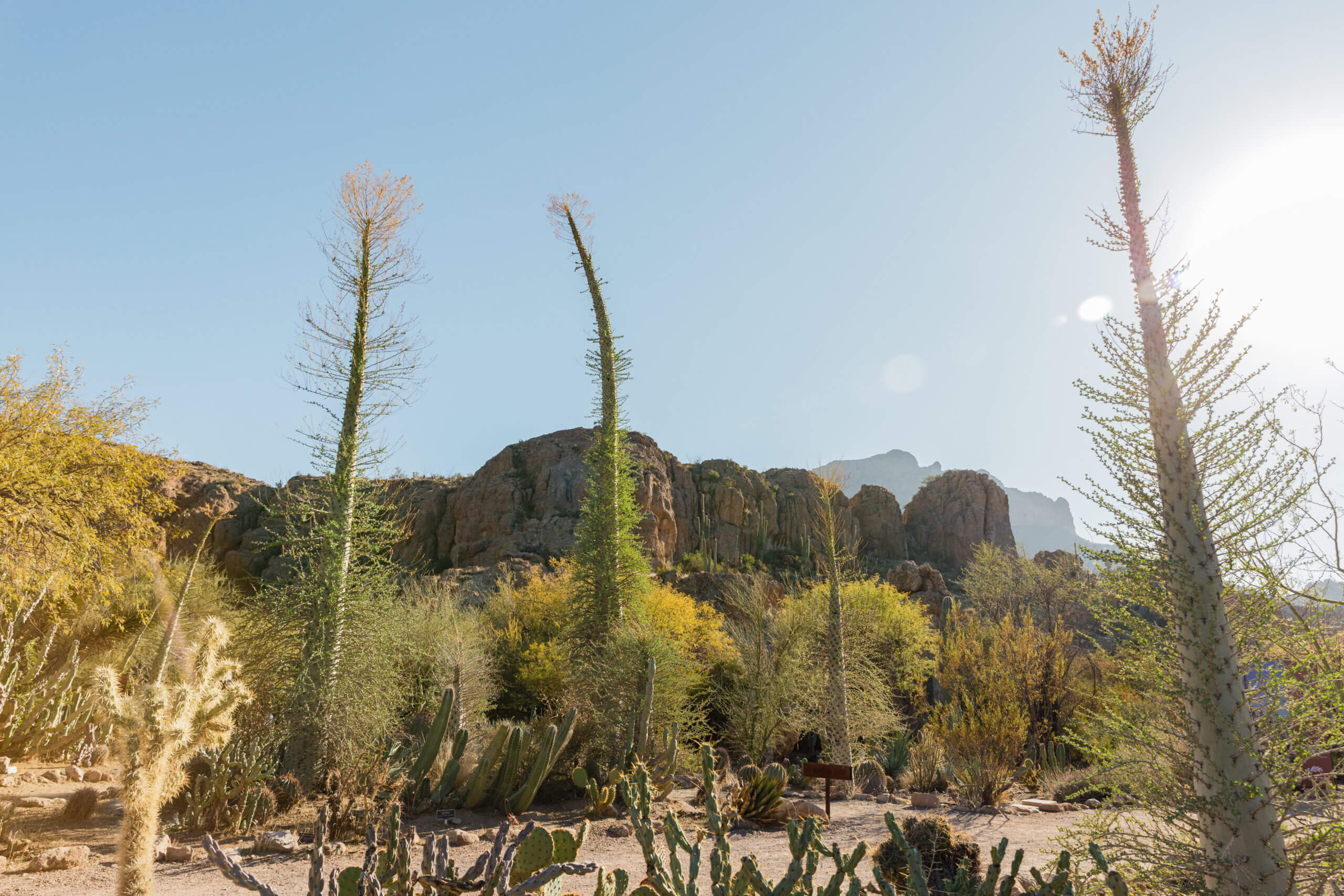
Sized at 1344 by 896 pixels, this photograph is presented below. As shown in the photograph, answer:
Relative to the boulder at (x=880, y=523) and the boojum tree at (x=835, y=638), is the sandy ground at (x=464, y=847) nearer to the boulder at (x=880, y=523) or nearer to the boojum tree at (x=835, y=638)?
the boojum tree at (x=835, y=638)

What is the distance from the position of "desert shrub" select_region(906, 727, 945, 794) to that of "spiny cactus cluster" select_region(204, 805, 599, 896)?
9.55m

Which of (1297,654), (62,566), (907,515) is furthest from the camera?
(907,515)

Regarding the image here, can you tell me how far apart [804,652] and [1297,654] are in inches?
507

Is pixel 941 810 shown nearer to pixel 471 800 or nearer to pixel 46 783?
pixel 471 800

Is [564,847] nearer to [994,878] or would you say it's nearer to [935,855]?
[994,878]

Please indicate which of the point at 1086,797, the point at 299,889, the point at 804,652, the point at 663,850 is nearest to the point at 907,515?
the point at 804,652

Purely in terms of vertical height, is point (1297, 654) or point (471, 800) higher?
point (1297, 654)

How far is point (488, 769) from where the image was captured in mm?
9008

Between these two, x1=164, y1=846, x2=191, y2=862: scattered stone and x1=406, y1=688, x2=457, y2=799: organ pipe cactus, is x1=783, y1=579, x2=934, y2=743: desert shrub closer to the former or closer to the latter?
x1=406, y1=688, x2=457, y2=799: organ pipe cactus

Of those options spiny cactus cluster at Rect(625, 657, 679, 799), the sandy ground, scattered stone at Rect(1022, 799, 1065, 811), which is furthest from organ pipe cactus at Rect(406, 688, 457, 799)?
scattered stone at Rect(1022, 799, 1065, 811)

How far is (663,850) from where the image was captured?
8.30 m

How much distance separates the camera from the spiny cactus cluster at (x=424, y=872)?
8.04 ft

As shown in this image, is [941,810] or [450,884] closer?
[450,884]

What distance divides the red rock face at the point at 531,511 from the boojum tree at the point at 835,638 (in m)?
13.0
